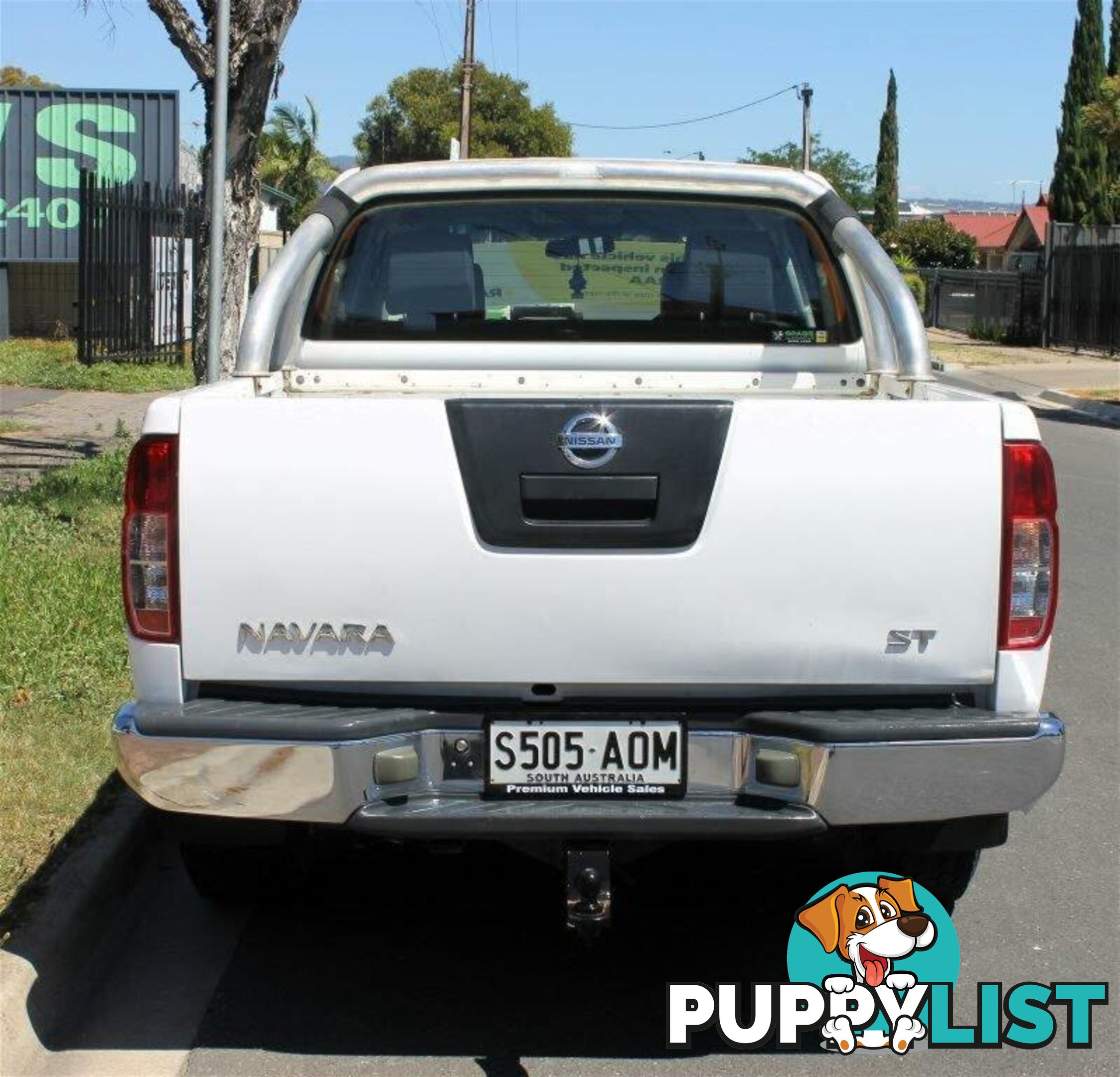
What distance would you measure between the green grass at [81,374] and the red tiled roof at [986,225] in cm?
7847

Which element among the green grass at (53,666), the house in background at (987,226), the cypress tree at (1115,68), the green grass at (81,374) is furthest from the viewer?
the house in background at (987,226)

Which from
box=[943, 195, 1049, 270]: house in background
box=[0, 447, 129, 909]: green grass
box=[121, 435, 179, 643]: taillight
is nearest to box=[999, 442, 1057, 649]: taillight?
box=[121, 435, 179, 643]: taillight

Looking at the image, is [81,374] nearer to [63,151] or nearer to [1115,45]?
[63,151]

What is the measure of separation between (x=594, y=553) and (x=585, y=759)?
0.44 m

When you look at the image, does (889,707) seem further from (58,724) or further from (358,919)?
(58,724)

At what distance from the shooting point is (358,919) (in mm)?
4781

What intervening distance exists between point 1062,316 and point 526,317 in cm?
3025

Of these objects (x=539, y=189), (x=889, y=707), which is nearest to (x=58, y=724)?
(x=539, y=189)

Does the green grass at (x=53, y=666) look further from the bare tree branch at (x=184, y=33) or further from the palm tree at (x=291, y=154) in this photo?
the palm tree at (x=291, y=154)

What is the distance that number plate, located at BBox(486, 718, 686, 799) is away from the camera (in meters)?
3.66

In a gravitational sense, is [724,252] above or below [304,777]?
above

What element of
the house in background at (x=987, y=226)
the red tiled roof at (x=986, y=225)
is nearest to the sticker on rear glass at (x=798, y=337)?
the house in background at (x=987, y=226)

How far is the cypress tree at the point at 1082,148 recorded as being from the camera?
4191 cm

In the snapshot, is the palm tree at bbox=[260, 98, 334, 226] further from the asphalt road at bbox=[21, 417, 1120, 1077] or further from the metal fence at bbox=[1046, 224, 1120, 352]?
the asphalt road at bbox=[21, 417, 1120, 1077]
